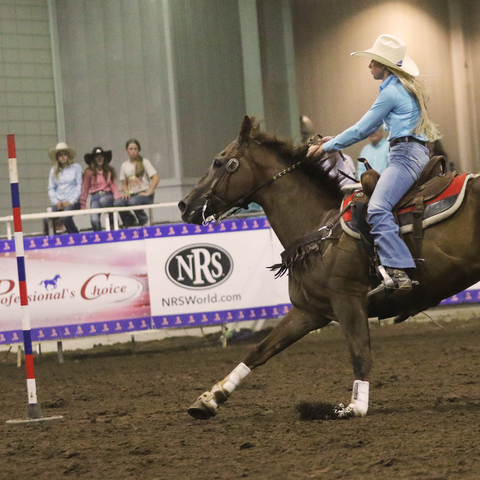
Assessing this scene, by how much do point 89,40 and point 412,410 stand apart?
10.4 meters

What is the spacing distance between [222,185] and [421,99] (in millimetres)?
1457

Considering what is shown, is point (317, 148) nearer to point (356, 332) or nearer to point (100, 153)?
point (356, 332)

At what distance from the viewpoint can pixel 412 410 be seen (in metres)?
5.32

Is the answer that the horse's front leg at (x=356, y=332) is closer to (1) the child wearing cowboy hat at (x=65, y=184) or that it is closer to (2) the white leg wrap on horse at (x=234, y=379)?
(2) the white leg wrap on horse at (x=234, y=379)

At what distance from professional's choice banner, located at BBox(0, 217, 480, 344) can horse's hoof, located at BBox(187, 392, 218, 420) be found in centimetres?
443

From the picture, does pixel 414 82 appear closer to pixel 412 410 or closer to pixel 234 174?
pixel 234 174

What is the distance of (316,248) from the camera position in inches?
210

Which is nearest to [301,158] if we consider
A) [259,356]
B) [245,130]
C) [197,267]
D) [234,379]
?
[245,130]

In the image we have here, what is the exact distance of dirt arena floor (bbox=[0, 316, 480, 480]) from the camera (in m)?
3.92

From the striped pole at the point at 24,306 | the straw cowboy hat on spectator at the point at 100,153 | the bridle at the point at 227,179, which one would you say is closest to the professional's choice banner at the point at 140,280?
the straw cowboy hat on spectator at the point at 100,153

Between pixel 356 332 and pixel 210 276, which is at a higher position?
pixel 210 276

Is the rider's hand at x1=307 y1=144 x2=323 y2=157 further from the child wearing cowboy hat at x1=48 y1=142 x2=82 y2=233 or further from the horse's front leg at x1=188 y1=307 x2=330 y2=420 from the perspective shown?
the child wearing cowboy hat at x1=48 y1=142 x2=82 y2=233

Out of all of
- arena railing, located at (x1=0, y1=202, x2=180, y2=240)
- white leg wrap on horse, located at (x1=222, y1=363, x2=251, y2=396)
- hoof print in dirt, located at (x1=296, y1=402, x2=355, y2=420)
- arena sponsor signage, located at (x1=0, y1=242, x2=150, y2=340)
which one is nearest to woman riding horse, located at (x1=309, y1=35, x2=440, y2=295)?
hoof print in dirt, located at (x1=296, y1=402, x2=355, y2=420)

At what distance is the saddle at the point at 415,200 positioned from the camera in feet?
16.9
